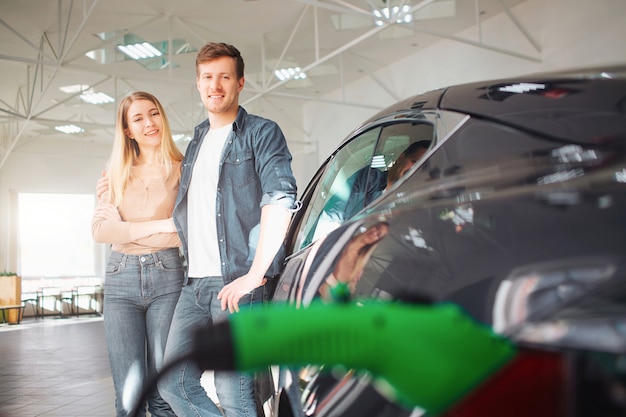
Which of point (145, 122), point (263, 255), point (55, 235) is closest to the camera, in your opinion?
point (263, 255)

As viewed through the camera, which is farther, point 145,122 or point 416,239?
point 145,122

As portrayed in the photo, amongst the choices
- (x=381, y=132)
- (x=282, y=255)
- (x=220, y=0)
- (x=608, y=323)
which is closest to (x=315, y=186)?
(x=282, y=255)

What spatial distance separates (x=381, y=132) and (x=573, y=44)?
10356mm

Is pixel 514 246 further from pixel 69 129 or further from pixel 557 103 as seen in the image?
pixel 69 129

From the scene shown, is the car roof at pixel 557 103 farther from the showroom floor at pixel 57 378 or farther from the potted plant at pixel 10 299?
the potted plant at pixel 10 299

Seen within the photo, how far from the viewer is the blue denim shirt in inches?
74.2

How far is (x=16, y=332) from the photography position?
1233cm

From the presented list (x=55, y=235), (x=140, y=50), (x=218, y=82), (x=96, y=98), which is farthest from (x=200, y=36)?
(x=55, y=235)

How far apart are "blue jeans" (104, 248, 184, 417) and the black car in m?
1.06

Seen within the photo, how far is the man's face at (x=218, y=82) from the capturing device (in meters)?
1.98

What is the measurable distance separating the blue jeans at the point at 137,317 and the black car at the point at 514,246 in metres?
1.06

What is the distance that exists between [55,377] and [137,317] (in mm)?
4586

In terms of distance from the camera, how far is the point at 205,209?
1997 mm

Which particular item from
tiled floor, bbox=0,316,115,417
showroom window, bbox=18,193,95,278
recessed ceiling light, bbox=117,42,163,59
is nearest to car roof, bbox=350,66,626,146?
tiled floor, bbox=0,316,115,417
